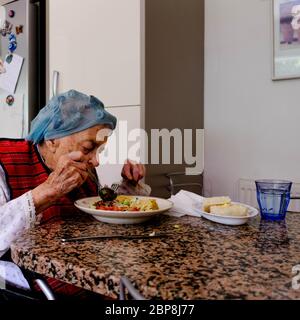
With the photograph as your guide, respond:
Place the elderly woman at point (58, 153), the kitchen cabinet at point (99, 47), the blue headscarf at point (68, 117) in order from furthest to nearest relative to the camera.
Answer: the kitchen cabinet at point (99, 47) < the blue headscarf at point (68, 117) < the elderly woman at point (58, 153)

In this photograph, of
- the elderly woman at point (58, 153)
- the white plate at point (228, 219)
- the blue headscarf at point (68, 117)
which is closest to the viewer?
the white plate at point (228, 219)

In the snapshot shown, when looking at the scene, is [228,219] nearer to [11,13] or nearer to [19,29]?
[19,29]

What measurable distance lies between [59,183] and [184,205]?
357 millimetres

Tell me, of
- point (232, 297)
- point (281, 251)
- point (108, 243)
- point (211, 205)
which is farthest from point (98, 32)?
point (232, 297)

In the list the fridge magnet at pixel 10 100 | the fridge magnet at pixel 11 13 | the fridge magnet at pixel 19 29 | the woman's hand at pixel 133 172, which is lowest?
the woman's hand at pixel 133 172

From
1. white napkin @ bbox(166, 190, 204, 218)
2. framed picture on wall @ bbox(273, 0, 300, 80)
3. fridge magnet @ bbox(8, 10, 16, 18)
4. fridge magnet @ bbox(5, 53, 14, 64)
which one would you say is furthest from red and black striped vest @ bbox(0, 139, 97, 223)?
framed picture on wall @ bbox(273, 0, 300, 80)

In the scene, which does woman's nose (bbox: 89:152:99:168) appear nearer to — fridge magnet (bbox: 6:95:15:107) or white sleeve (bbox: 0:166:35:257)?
white sleeve (bbox: 0:166:35:257)

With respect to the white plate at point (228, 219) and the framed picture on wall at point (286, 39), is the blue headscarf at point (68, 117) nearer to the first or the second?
the white plate at point (228, 219)

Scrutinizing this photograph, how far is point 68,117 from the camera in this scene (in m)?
1.04

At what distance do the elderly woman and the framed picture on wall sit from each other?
4.09 feet

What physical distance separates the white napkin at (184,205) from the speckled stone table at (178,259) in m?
0.11

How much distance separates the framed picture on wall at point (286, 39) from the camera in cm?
186

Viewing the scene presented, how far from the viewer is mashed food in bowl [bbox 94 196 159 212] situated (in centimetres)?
87

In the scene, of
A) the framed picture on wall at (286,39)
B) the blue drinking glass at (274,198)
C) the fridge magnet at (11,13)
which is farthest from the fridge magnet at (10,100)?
the blue drinking glass at (274,198)
